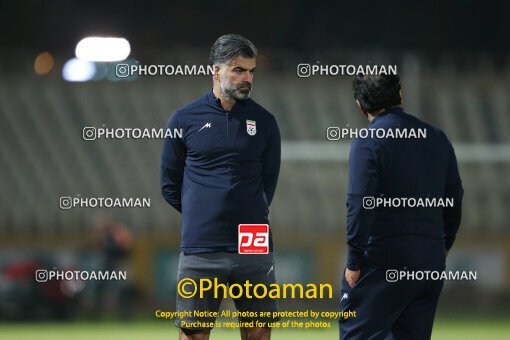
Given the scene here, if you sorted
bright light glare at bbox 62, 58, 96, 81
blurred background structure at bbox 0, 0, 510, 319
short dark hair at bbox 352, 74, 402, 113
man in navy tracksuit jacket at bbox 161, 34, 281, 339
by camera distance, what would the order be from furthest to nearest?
blurred background structure at bbox 0, 0, 510, 319 → bright light glare at bbox 62, 58, 96, 81 → man in navy tracksuit jacket at bbox 161, 34, 281, 339 → short dark hair at bbox 352, 74, 402, 113

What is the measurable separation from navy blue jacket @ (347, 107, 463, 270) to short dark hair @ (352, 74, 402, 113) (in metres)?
0.04

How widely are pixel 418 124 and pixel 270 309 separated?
975 millimetres

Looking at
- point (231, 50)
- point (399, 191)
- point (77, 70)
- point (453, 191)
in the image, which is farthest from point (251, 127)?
point (77, 70)

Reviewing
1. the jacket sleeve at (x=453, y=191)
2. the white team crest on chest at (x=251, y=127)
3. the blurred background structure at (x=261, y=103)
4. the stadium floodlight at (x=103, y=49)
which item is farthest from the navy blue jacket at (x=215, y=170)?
the blurred background structure at (x=261, y=103)

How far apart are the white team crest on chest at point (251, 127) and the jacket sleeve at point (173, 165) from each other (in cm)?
26

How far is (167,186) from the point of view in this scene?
13.5 ft

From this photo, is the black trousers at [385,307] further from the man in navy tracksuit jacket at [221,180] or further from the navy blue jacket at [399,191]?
the man in navy tracksuit jacket at [221,180]

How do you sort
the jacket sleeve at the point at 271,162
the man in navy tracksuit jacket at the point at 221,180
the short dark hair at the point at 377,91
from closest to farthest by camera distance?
the short dark hair at the point at 377,91
the man in navy tracksuit jacket at the point at 221,180
the jacket sleeve at the point at 271,162

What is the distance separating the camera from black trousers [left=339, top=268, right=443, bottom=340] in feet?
11.7

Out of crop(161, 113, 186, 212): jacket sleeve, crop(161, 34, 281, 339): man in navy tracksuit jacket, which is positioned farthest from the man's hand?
crop(161, 113, 186, 212): jacket sleeve

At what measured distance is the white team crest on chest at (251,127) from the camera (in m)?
4.05

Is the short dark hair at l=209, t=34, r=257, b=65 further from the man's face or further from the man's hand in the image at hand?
the man's hand

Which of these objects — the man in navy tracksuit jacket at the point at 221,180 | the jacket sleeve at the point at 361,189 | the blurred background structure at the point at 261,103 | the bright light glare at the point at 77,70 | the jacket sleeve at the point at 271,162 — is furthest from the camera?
the blurred background structure at the point at 261,103

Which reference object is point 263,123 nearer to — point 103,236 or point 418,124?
point 418,124
